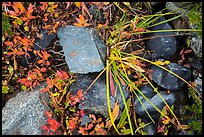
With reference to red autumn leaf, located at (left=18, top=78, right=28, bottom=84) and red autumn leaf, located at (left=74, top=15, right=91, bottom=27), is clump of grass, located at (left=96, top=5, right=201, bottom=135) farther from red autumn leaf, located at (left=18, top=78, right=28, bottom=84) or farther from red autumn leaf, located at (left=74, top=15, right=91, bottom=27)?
red autumn leaf, located at (left=18, top=78, right=28, bottom=84)

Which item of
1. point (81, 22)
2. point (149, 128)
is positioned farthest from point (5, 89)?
point (149, 128)

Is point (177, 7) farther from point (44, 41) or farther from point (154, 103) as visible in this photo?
point (44, 41)

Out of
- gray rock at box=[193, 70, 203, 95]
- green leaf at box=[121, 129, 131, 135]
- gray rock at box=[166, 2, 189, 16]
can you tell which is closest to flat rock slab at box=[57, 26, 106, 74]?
green leaf at box=[121, 129, 131, 135]

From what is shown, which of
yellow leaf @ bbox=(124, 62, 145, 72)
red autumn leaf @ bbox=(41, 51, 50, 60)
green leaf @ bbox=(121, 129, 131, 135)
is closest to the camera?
green leaf @ bbox=(121, 129, 131, 135)

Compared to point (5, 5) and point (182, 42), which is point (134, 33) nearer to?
point (182, 42)

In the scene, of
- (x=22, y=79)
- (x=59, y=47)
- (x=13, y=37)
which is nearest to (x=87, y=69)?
(x=59, y=47)

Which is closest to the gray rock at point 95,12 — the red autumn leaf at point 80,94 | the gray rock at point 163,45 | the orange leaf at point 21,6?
the gray rock at point 163,45
